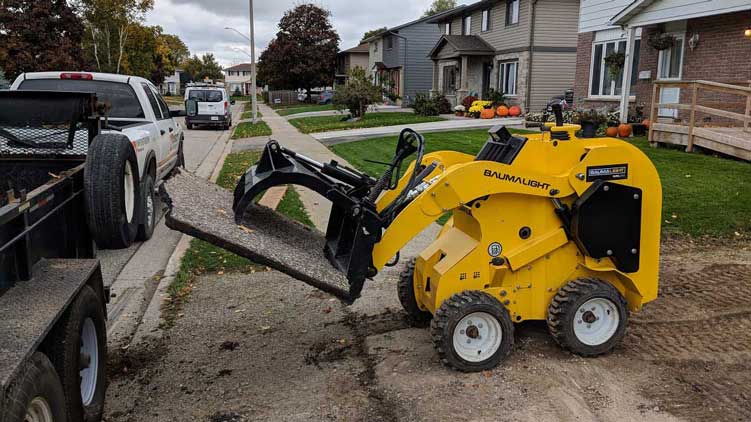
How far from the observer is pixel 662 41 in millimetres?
17203

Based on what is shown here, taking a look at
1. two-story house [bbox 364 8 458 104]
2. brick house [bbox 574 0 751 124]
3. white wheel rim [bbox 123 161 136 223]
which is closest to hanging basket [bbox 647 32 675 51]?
brick house [bbox 574 0 751 124]

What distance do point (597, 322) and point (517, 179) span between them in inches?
46.9

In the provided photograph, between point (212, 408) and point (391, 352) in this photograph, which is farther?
point (391, 352)

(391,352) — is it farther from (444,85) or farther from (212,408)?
(444,85)

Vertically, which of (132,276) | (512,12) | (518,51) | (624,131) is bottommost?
(132,276)

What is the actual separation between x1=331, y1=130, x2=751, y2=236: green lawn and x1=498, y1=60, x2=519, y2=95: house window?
13331mm

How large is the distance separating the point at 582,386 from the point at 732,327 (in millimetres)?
1687

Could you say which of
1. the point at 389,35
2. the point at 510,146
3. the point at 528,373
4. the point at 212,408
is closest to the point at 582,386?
the point at 528,373

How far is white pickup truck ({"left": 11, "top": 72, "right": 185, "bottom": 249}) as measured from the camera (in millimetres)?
4078

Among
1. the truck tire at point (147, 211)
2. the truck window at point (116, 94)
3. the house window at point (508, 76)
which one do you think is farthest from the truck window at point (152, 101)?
the house window at point (508, 76)

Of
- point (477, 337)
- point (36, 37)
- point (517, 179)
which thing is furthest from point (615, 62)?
point (36, 37)

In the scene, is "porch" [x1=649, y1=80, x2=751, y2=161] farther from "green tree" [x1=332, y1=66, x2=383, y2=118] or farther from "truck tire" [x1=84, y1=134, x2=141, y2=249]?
"green tree" [x1=332, y1=66, x2=383, y2=118]

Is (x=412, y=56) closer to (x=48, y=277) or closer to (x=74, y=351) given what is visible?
(x=48, y=277)

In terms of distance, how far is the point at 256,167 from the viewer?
13.9ft
